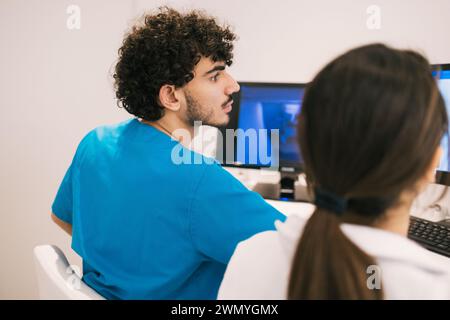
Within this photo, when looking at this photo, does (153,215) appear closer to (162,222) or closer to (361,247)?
(162,222)

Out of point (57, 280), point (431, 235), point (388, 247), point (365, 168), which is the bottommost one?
point (431, 235)

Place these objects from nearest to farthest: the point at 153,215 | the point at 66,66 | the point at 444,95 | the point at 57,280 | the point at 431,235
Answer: the point at 57,280 < the point at 153,215 < the point at 431,235 < the point at 444,95 < the point at 66,66

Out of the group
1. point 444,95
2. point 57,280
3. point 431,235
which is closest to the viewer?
point 57,280

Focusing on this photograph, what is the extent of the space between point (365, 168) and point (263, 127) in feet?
3.69

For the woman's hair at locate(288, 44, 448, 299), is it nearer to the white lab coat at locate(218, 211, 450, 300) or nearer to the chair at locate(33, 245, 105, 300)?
the white lab coat at locate(218, 211, 450, 300)

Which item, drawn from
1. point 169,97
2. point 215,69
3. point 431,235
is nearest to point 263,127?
point 215,69

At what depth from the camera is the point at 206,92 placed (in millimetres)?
1202

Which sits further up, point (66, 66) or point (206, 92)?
point (66, 66)

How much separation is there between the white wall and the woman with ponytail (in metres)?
1.36

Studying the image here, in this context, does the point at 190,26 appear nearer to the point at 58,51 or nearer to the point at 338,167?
the point at 338,167

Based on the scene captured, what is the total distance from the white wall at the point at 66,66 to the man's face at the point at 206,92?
0.77 metres

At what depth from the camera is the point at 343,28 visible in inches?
72.7

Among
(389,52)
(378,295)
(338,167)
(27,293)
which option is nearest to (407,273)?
(378,295)
